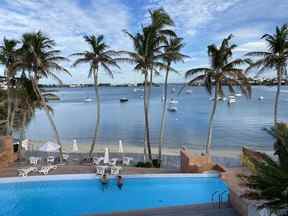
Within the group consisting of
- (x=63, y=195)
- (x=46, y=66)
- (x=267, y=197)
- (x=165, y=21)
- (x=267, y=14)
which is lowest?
(x=63, y=195)

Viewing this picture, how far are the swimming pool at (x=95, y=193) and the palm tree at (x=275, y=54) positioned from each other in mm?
8995

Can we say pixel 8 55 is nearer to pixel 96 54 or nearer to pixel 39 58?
pixel 39 58

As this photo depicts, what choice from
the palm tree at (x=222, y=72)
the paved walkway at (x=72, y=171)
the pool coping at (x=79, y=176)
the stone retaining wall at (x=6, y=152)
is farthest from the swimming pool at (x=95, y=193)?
the palm tree at (x=222, y=72)

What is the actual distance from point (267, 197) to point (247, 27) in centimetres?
2136

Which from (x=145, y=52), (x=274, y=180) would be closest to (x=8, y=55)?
(x=145, y=52)

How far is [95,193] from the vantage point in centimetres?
1307

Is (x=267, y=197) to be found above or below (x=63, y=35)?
below

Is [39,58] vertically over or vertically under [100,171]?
over

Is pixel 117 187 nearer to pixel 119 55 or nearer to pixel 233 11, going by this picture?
pixel 119 55

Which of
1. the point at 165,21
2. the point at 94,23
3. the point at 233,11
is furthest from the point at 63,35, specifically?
the point at 233,11

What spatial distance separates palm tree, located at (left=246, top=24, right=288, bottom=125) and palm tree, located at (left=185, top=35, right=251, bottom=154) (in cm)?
131

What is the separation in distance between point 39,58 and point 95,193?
10063mm

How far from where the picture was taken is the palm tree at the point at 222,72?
18.5 metres

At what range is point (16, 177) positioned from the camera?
44.5 ft
